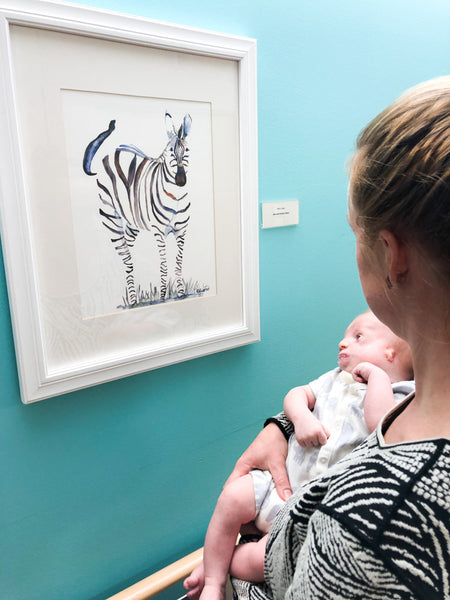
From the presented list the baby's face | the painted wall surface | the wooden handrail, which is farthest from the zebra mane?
the wooden handrail

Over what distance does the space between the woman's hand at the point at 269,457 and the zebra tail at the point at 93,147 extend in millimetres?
653

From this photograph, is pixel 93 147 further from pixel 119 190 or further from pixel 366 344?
pixel 366 344

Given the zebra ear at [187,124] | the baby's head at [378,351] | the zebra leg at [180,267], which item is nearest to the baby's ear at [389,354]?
the baby's head at [378,351]

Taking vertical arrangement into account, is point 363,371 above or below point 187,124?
below

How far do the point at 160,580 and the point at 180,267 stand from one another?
0.76 meters

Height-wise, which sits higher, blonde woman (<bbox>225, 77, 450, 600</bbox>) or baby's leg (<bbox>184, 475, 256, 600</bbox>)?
blonde woman (<bbox>225, 77, 450, 600</bbox>)

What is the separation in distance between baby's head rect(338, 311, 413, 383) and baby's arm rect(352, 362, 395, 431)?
1.7 inches

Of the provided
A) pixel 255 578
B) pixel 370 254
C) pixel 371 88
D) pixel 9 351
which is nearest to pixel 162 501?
pixel 255 578

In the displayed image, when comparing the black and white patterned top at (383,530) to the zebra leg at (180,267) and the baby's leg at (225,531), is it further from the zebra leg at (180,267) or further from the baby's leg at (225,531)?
the zebra leg at (180,267)

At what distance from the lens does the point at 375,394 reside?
880 mm

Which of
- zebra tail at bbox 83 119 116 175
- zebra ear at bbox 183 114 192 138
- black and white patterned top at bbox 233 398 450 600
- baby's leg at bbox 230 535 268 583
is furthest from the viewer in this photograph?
zebra ear at bbox 183 114 192 138

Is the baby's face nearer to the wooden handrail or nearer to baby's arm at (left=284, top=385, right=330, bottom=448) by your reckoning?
baby's arm at (left=284, top=385, right=330, bottom=448)

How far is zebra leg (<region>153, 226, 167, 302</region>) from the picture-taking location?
1.09 meters

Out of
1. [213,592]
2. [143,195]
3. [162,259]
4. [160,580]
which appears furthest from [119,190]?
[160,580]
